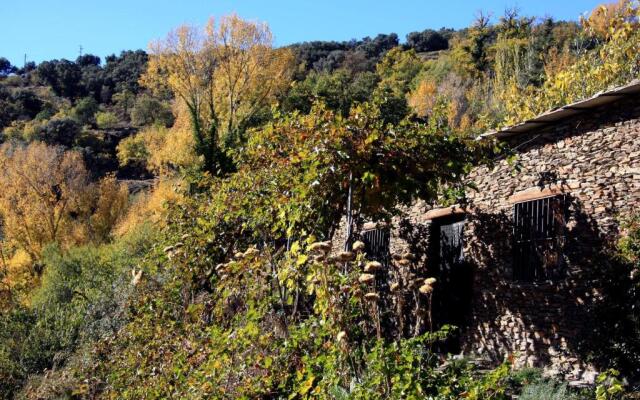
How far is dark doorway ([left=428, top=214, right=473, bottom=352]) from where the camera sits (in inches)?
348

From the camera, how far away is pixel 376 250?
Answer: 1110 centimetres

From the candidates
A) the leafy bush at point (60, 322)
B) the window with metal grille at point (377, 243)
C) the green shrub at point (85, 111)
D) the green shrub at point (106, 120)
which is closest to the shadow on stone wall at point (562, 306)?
the window with metal grille at point (377, 243)

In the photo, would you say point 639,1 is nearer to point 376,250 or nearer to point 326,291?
point 376,250

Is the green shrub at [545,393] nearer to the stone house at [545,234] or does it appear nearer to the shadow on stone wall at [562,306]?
the shadow on stone wall at [562,306]

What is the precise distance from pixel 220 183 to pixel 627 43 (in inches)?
308

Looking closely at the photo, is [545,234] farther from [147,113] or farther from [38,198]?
[147,113]

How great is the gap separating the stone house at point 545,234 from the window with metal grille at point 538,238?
0.04 ft

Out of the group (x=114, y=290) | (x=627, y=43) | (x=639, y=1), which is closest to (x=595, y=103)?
(x=639, y=1)

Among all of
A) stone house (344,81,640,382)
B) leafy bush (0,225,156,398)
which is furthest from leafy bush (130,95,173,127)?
stone house (344,81,640,382)

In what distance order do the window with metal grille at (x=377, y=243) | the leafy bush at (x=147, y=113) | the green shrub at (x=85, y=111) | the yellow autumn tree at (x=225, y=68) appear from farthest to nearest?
the green shrub at (x=85, y=111), the leafy bush at (x=147, y=113), the yellow autumn tree at (x=225, y=68), the window with metal grille at (x=377, y=243)

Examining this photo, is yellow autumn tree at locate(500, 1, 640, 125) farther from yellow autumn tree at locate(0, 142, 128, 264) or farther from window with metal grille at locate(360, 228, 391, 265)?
yellow autumn tree at locate(0, 142, 128, 264)

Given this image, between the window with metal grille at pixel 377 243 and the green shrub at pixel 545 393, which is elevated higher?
the window with metal grille at pixel 377 243

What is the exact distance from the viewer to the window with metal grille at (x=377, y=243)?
10623 millimetres

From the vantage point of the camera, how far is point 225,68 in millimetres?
32156
